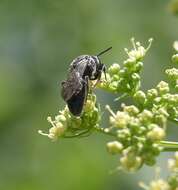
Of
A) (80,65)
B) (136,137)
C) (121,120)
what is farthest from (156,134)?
(80,65)

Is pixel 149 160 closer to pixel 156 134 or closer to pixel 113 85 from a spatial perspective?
pixel 156 134

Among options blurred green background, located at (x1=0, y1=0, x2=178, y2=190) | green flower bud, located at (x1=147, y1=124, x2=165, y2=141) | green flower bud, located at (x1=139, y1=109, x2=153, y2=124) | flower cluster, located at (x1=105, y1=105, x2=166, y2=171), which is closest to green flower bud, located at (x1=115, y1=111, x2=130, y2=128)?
flower cluster, located at (x1=105, y1=105, x2=166, y2=171)

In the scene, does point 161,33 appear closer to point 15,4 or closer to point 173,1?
point 15,4

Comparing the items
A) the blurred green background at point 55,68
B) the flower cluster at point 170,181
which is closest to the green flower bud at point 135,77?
the flower cluster at point 170,181

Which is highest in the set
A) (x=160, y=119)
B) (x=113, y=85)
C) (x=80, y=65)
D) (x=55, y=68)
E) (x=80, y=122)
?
(x=80, y=65)

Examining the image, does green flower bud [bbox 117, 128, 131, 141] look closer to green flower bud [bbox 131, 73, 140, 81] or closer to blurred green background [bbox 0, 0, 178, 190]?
green flower bud [bbox 131, 73, 140, 81]

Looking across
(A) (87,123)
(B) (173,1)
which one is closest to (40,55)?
(B) (173,1)
